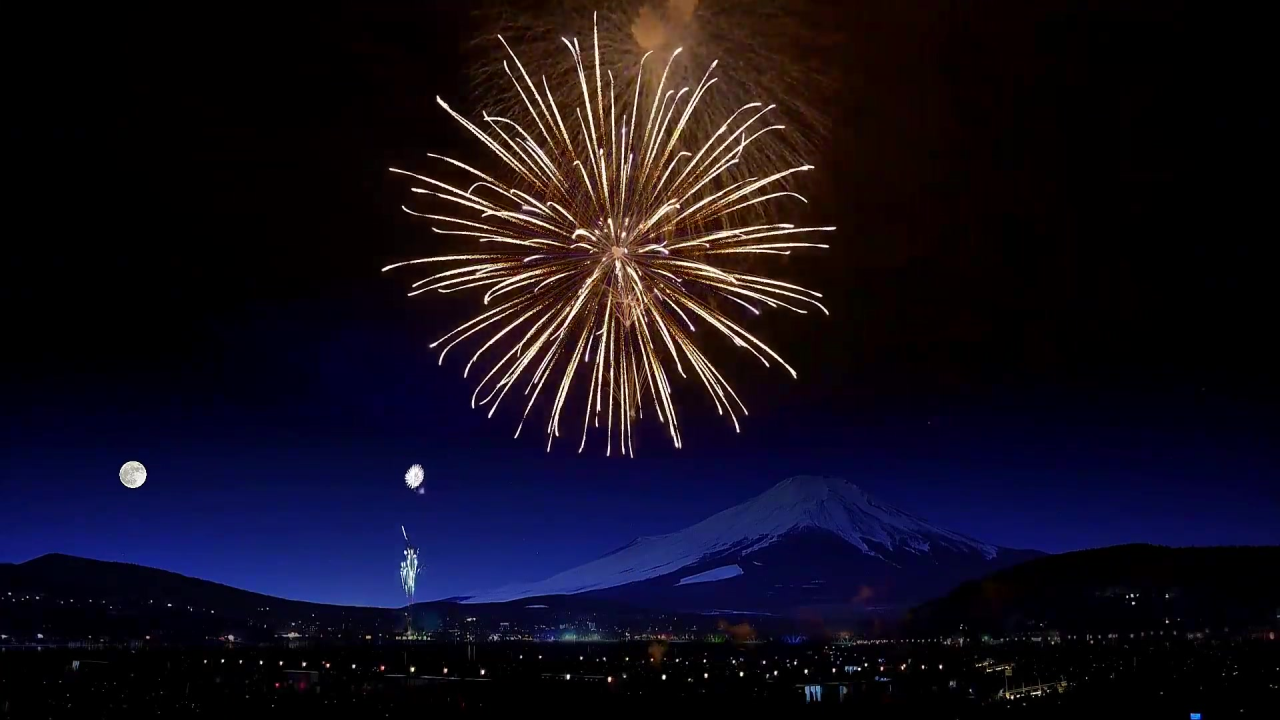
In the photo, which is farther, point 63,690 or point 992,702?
point 63,690

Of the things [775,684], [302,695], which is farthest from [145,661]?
[775,684]

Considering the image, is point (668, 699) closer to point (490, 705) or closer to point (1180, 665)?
point (490, 705)

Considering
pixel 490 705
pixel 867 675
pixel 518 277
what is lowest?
pixel 867 675

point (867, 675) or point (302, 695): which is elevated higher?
point (302, 695)

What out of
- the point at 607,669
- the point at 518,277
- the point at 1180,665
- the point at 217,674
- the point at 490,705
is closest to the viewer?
the point at 518,277

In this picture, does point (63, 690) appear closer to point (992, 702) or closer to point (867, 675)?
point (992, 702)

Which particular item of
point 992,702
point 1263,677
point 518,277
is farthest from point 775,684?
point 518,277

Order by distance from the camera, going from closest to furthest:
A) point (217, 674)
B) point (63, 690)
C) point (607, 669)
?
point (63, 690), point (217, 674), point (607, 669)
